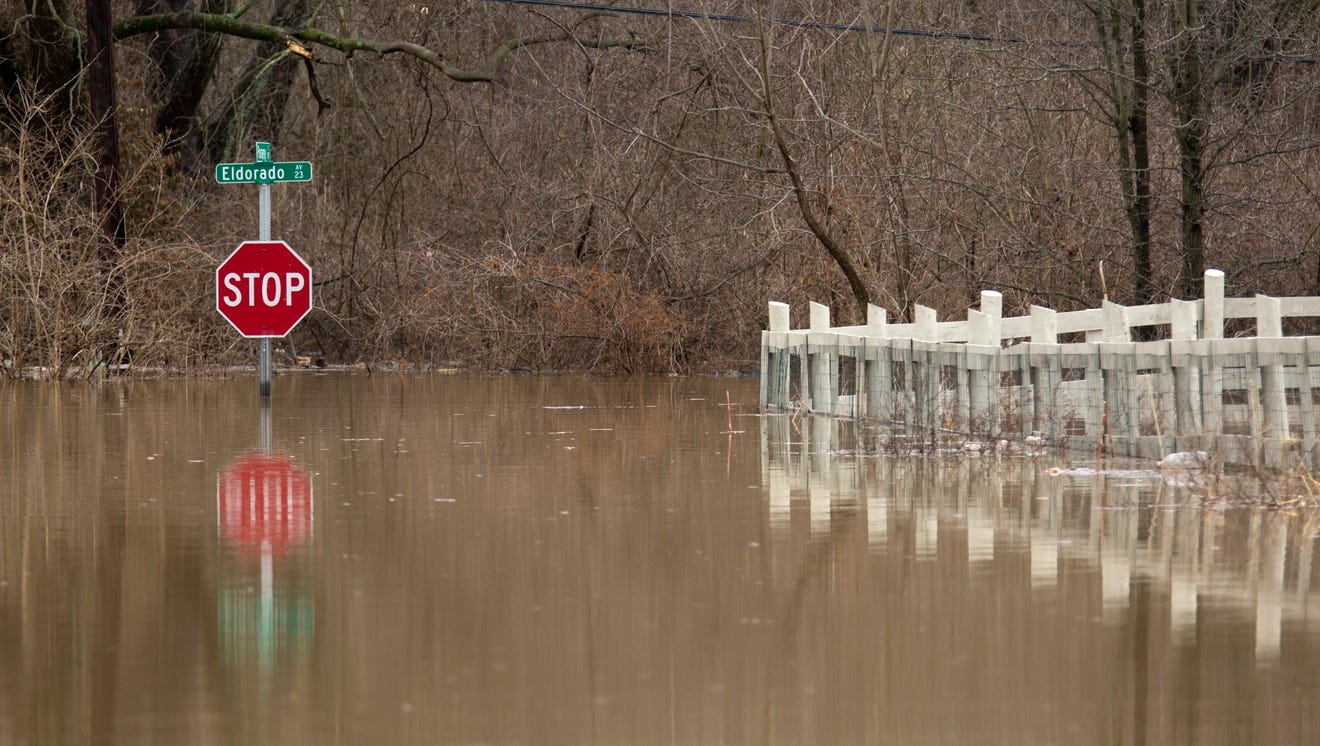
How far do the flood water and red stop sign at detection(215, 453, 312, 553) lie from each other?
0.14ft

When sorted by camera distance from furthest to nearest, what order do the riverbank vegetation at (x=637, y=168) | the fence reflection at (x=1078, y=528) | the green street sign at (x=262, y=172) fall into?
the riverbank vegetation at (x=637, y=168)
the green street sign at (x=262, y=172)
the fence reflection at (x=1078, y=528)

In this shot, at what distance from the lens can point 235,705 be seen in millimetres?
6832

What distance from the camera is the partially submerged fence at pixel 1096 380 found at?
13.8m

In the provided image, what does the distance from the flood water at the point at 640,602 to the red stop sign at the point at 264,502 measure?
4cm

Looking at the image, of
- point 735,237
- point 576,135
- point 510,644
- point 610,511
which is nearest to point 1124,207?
point 735,237

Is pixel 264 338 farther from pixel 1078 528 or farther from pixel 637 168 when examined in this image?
pixel 1078 528

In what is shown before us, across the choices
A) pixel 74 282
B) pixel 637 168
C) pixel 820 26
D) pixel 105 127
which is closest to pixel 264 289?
pixel 74 282

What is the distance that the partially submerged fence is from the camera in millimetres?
13812

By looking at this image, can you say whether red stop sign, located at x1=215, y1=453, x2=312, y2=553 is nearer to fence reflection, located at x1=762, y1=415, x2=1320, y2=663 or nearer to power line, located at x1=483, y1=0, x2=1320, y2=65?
fence reflection, located at x1=762, y1=415, x2=1320, y2=663

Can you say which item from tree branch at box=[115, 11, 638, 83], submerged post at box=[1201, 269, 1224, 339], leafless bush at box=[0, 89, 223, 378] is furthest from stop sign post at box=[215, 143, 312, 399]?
submerged post at box=[1201, 269, 1224, 339]

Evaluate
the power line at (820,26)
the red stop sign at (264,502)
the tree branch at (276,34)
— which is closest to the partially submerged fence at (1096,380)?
the red stop sign at (264,502)

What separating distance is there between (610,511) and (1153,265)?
14783mm

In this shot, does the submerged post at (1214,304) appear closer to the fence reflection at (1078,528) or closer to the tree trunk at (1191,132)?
the fence reflection at (1078,528)

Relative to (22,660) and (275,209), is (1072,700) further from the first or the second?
(275,209)
